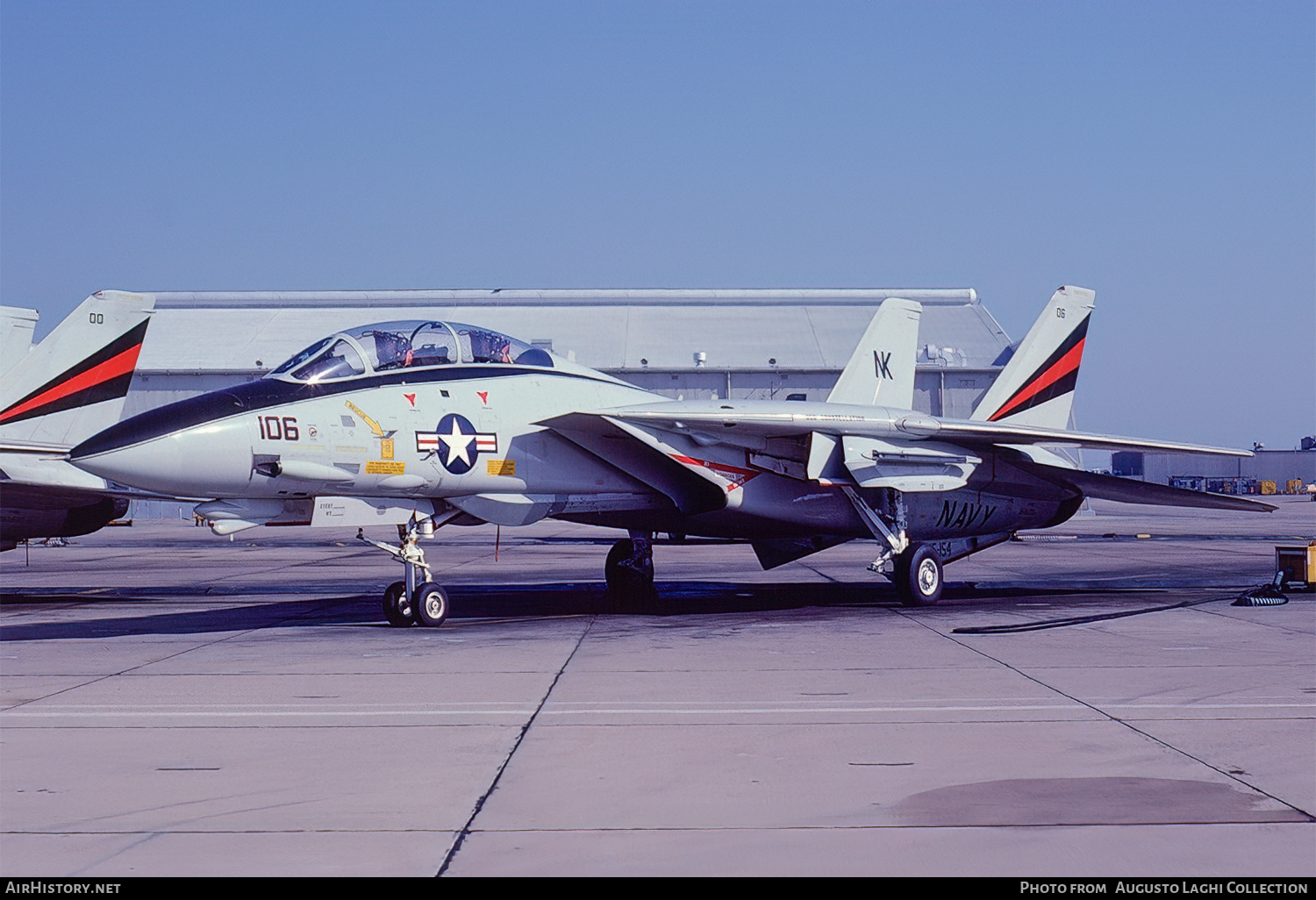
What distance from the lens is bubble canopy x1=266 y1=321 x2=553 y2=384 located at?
11945mm

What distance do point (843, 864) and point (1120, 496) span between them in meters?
13.5

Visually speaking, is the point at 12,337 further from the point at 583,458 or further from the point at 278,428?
the point at 583,458

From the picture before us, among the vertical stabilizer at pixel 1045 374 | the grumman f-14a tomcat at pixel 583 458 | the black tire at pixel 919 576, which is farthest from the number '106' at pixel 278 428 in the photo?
the vertical stabilizer at pixel 1045 374

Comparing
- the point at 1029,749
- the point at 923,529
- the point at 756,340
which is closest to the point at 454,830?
the point at 1029,749

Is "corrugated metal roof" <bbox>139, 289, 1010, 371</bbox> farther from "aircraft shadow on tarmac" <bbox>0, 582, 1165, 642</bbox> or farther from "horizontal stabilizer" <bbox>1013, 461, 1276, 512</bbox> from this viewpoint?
"horizontal stabilizer" <bbox>1013, 461, 1276, 512</bbox>

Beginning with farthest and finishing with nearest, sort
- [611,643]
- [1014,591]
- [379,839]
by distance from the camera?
[1014,591], [611,643], [379,839]

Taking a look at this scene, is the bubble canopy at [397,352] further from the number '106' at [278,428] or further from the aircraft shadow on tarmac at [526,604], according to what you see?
the aircraft shadow on tarmac at [526,604]

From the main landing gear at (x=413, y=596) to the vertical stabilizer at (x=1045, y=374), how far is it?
8.84m

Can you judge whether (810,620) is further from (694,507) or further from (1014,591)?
(1014,591)

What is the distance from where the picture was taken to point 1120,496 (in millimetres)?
16562

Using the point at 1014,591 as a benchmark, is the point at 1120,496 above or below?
above

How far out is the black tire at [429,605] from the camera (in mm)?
12539

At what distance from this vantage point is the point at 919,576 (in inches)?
594

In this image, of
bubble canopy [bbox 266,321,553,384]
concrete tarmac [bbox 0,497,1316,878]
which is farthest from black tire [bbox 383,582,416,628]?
bubble canopy [bbox 266,321,553,384]
